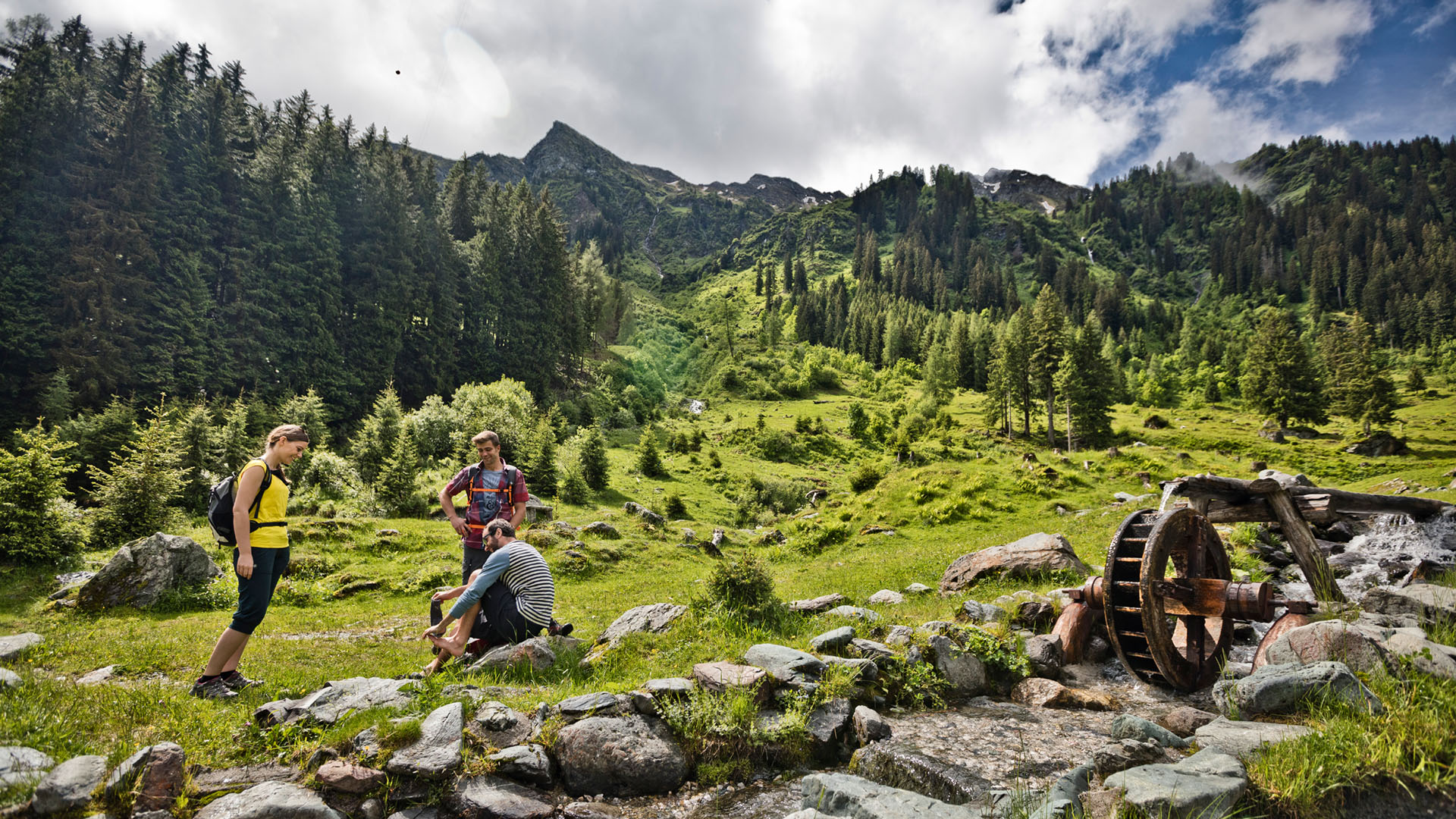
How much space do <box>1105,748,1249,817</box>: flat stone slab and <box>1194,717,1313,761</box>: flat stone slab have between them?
273 millimetres

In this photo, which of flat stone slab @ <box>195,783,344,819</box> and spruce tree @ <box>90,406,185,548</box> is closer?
flat stone slab @ <box>195,783,344,819</box>

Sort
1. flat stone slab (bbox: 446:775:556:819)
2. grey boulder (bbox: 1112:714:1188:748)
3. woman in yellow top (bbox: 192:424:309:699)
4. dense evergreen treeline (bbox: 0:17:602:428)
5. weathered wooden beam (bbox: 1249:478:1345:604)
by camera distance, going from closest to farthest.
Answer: flat stone slab (bbox: 446:775:556:819) < grey boulder (bbox: 1112:714:1188:748) < woman in yellow top (bbox: 192:424:309:699) < weathered wooden beam (bbox: 1249:478:1345:604) < dense evergreen treeline (bbox: 0:17:602:428)

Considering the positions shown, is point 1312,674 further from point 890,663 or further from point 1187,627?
point 890,663

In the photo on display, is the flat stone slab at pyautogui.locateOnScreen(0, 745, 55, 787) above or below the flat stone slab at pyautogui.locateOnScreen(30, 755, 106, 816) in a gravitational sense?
above

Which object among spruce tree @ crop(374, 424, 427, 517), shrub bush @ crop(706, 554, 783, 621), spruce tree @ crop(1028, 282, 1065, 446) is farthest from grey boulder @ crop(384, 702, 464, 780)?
spruce tree @ crop(1028, 282, 1065, 446)

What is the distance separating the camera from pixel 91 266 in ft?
135

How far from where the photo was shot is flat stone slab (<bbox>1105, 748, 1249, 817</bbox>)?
4.51 meters

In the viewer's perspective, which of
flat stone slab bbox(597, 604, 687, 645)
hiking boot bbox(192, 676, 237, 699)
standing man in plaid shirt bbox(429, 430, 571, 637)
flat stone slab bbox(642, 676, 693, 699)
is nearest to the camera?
flat stone slab bbox(642, 676, 693, 699)

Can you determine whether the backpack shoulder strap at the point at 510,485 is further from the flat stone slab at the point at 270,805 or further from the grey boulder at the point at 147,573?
the grey boulder at the point at 147,573

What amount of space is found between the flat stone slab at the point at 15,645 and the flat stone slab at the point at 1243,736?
46.9 feet

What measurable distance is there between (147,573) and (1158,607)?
64.8 feet

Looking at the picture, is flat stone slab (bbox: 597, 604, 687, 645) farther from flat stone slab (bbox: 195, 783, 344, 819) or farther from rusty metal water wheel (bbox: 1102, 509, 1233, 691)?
rusty metal water wheel (bbox: 1102, 509, 1233, 691)

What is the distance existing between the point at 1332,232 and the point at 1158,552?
24758 cm

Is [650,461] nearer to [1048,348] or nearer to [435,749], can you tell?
[435,749]
